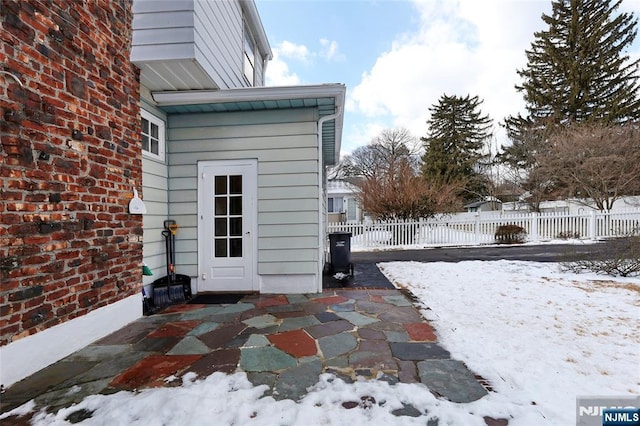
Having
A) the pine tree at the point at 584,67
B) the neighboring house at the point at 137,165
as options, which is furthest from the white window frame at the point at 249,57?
the pine tree at the point at 584,67

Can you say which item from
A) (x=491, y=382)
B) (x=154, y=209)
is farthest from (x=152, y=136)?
(x=491, y=382)

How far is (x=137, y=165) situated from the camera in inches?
131

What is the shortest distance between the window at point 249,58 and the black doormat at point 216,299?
447cm

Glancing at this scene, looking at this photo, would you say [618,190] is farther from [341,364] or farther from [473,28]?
[341,364]

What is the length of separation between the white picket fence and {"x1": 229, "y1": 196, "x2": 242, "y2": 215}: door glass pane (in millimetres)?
6401

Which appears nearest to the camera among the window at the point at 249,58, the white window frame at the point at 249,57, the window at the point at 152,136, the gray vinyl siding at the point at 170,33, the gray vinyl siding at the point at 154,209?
the gray vinyl siding at the point at 170,33

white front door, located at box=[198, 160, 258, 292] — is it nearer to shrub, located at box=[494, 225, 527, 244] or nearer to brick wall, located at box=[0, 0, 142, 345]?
brick wall, located at box=[0, 0, 142, 345]

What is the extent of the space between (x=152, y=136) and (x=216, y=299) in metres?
2.52

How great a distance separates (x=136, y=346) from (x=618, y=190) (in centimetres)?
1726

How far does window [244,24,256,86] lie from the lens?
5891 millimetres

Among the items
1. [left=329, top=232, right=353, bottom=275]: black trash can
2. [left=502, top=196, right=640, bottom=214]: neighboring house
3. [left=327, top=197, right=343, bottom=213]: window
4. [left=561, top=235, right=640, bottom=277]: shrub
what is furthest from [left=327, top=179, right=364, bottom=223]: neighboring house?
[left=561, top=235, right=640, bottom=277]: shrub

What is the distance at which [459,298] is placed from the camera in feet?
12.6

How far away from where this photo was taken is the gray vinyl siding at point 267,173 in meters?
4.11

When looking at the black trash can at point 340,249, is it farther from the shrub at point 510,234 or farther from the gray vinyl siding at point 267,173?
the shrub at point 510,234
